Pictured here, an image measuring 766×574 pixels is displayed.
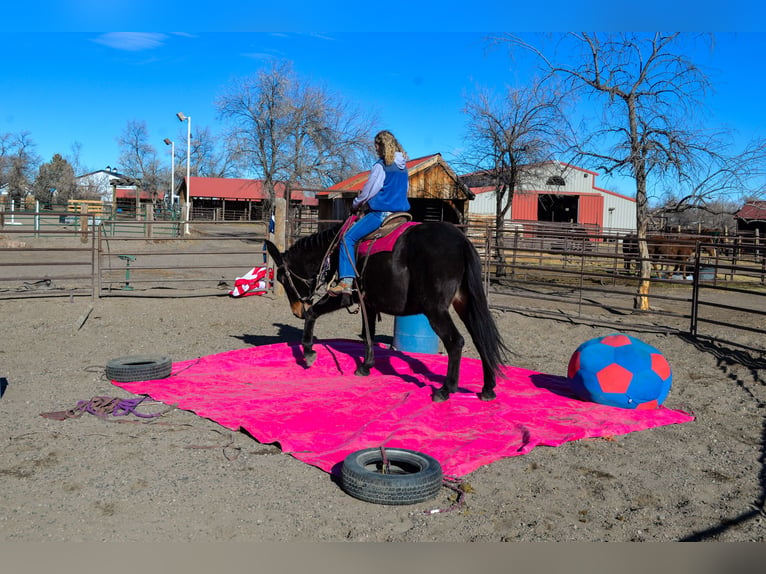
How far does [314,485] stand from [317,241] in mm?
3357

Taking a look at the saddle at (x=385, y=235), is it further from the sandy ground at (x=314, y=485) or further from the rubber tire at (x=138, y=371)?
the rubber tire at (x=138, y=371)

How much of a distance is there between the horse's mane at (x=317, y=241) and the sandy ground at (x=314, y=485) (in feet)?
7.61

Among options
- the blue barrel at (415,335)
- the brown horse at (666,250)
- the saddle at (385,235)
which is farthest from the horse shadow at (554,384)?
the brown horse at (666,250)

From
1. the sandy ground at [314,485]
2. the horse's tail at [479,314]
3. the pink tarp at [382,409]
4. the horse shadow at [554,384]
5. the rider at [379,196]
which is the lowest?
the sandy ground at [314,485]

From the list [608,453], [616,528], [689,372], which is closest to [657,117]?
[689,372]

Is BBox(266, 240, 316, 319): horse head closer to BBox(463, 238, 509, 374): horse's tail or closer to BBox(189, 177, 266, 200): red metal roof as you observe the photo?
BBox(463, 238, 509, 374): horse's tail

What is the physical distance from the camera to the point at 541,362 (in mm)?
7527

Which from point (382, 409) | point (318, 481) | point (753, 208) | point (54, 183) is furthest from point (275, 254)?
point (54, 183)

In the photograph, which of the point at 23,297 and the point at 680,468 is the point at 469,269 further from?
the point at 23,297

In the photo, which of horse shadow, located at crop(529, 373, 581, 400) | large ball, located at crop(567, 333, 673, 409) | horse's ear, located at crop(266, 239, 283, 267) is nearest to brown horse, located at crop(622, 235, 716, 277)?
horse shadow, located at crop(529, 373, 581, 400)

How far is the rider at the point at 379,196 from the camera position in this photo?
583 centimetres

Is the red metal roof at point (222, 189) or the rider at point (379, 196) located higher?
the red metal roof at point (222, 189)

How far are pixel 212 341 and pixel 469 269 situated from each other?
4267 millimetres

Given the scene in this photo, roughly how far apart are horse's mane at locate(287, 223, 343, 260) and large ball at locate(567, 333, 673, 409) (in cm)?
272
